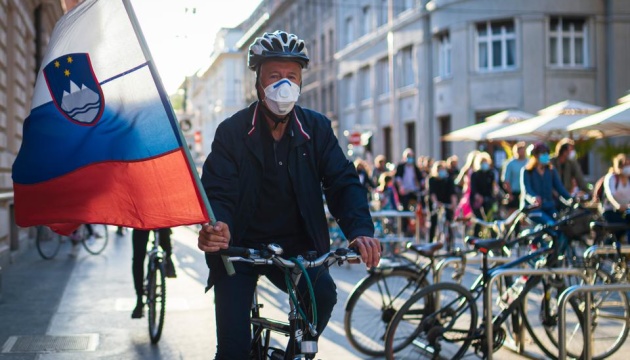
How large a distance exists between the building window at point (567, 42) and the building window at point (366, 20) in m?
11.6

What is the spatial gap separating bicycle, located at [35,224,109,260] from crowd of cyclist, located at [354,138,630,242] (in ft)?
17.2

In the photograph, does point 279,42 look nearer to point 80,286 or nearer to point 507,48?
point 80,286

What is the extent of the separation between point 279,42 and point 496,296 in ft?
14.0

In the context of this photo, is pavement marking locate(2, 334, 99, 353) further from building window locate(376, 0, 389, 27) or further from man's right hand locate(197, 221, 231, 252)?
building window locate(376, 0, 389, 27)

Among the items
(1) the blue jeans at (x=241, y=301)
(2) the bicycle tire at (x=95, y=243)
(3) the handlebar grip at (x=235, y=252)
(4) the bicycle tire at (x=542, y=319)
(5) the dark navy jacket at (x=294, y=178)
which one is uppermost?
(5) the dark navy jacket at (x=294, y=178)

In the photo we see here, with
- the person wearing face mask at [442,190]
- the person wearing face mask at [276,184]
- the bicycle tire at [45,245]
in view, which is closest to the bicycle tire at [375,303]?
the person wearing face mask at [276,184]

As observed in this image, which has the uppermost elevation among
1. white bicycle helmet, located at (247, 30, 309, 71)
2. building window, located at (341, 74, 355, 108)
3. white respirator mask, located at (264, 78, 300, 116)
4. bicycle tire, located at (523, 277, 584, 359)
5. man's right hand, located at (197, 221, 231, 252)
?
building window, located at (341, 74, 355, 108)

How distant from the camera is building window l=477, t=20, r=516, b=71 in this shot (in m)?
31.6

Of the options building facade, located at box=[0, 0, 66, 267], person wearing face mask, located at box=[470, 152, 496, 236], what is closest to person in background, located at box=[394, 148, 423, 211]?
person wearing face mask, located at box=[470, 152, 496, 236]

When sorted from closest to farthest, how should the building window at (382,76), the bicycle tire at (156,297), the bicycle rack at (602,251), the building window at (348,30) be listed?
1. the bicycle tire at (156,297)
2. the bicycle rack at (602,251)
3. the building window at (382,76)
4. the building window at (348,30)

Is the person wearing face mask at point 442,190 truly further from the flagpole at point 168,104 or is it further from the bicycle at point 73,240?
the flagpole at point 168,104

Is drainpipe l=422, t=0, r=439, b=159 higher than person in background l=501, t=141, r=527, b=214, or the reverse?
drainpipe l=422, t=0, r=439, b=159

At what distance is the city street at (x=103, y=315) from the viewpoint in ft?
23.6

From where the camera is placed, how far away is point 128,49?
3.54 metres
